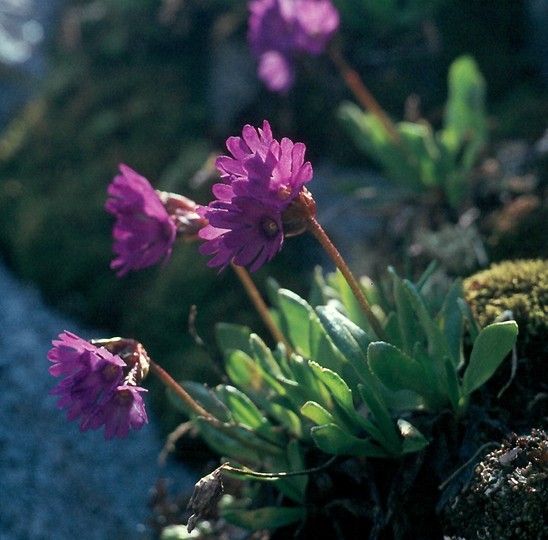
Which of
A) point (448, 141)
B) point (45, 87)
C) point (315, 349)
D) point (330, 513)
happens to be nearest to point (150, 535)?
point (330, 513)

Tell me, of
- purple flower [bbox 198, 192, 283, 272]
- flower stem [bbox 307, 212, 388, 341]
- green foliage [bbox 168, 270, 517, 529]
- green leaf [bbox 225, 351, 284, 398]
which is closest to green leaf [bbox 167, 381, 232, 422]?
green foliage [bbox 168, 270, 517, 529]

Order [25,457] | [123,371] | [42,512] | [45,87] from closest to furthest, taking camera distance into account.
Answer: [123,371]
[42,512]
[25,457]
[45,87]

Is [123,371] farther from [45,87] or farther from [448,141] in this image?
[45,87]

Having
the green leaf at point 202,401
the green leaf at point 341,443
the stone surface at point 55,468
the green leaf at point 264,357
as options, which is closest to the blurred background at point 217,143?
the stone surface at point 55,468

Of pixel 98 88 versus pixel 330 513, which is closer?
pixel 330 513

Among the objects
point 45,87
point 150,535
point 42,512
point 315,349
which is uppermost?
point 45,87

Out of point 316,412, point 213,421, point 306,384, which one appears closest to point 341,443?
point 316,412

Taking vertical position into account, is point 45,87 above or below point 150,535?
above
